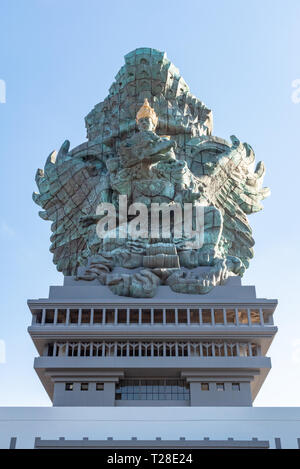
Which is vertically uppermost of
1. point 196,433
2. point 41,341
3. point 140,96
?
point 140,96

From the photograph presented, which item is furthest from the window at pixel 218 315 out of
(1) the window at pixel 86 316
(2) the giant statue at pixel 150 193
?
(1) the window at pixel 86 316

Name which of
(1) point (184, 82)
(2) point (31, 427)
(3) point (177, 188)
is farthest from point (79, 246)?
(2) point (31, 427)

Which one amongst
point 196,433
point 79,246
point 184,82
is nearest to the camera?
point 196,433

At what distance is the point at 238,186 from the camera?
218 ft

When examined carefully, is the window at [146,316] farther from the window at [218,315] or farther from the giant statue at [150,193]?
the window at [218,315]

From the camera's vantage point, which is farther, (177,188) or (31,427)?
(177,188)

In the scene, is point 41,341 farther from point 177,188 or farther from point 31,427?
point 177,188

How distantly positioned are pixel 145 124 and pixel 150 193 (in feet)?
24.4

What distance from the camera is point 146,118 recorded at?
62000 millimetres

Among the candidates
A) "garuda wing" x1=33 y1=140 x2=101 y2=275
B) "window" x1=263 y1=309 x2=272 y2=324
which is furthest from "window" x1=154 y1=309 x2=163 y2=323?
"garuda wing" x1=33 y1=140 x2=101 y2=275

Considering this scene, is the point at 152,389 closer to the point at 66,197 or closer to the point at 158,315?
the point at 158,315

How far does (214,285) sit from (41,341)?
45.5 feet

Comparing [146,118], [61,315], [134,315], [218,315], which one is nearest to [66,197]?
[146,118]

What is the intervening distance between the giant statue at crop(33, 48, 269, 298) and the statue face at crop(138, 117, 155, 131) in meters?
0.13
